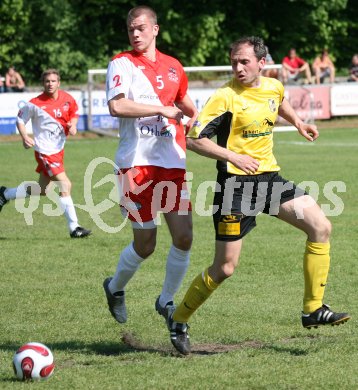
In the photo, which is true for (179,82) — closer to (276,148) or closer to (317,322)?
(317,322)

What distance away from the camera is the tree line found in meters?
35.4

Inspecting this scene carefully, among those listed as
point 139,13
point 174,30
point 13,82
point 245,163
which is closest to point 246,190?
point 245,163

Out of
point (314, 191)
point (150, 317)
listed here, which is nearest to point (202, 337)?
point (150, 317)

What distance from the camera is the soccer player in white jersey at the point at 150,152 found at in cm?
673

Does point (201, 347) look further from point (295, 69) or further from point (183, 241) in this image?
point (295, 69)

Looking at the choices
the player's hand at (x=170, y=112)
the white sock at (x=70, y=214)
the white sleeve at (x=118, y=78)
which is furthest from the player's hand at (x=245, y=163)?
the white sock at (x=70, y=214)

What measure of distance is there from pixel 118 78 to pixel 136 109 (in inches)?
12.2

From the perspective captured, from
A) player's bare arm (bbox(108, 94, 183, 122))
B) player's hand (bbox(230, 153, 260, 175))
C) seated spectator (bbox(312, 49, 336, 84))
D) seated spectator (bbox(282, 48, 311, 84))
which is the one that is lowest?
seated spectator (bbox(312, 49, 336, 84))

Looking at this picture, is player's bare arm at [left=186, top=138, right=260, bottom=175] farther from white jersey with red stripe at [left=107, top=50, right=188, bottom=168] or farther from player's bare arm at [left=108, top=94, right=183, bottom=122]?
white jersey with red stripe at [left=107, top=50, right=188, bottom=168]

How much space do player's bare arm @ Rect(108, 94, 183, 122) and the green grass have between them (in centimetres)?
153

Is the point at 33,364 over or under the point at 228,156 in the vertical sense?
under

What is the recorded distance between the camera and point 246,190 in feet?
21.1

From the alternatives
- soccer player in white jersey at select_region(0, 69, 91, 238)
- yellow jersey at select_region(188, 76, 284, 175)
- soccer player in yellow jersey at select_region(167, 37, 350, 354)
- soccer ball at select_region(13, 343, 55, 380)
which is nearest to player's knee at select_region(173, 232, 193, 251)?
soccer player in yellow jersey at select_region(167, 37, 350, 354)

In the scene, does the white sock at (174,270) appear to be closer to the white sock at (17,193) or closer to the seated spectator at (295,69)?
the white sock at (17,193)
